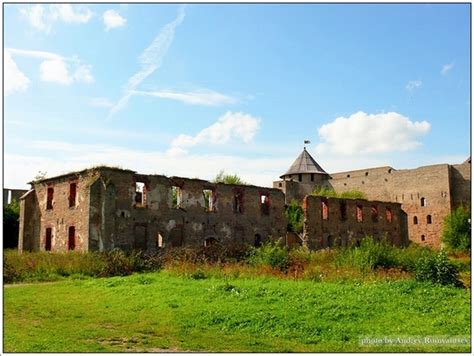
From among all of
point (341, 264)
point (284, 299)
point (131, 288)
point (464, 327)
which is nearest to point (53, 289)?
point (131, 288)

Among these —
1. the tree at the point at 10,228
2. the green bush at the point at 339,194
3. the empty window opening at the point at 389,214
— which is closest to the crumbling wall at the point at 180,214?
the tree at the point at 10,228

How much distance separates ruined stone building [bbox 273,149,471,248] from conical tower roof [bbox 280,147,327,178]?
150 cm

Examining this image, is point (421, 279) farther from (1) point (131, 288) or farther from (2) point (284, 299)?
(1) point (131, 288)

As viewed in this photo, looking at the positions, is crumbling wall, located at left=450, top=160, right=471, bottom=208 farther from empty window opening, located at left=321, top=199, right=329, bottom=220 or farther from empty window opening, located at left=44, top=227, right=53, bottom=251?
empty window opening, located at left=44, top=227, right=53, bottom=251

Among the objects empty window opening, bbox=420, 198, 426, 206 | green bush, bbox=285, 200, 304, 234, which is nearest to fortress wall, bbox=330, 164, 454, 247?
empty window opening, bbox=420, 198, 426, 206

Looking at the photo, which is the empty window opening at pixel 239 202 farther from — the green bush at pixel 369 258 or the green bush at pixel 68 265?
the green bush at pixel 369 258

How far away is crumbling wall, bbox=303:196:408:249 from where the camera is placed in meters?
39.0

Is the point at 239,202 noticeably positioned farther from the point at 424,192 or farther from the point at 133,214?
the point at 424,192

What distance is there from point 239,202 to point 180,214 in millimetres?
4303

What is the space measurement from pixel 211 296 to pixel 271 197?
67.4 feet

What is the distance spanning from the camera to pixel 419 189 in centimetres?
5300

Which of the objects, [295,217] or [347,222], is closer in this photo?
[347,222]

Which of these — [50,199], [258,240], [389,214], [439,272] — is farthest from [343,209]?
[439,272]

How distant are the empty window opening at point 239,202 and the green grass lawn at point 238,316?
52.4 ft
